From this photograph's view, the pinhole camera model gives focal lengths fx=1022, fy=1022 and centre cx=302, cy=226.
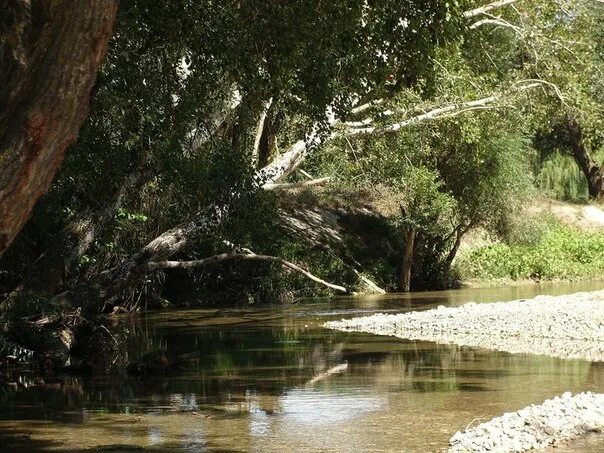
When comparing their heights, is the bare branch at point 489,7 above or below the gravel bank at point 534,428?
above

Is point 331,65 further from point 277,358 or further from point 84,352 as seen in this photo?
point 84,352

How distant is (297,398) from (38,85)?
7.44 meters

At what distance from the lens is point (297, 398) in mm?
12547

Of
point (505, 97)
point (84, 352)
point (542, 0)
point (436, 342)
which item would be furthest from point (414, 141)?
point (84, 352)

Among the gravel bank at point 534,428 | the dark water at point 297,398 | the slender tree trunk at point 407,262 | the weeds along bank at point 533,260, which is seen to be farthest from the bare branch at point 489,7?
the gravel bank at point 534,428

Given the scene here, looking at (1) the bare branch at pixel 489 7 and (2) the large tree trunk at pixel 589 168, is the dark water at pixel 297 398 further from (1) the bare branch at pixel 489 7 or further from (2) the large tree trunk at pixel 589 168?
(2) the large tree trunk at pixel 589 168

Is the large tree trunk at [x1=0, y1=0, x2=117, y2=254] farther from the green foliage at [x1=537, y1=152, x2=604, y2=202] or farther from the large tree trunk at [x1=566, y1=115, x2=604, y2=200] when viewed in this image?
the large tree trunk at [x1=566, y1=115, x2=604, y2=200]

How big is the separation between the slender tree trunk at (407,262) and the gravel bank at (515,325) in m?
10.1

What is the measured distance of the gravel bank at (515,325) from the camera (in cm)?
1709

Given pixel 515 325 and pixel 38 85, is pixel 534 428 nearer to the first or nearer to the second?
pixel 38 85

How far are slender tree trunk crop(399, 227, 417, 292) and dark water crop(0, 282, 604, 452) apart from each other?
15.2 m

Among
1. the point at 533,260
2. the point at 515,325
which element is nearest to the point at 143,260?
the point at 515,325

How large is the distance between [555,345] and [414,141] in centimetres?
1575

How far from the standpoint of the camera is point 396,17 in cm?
1207
